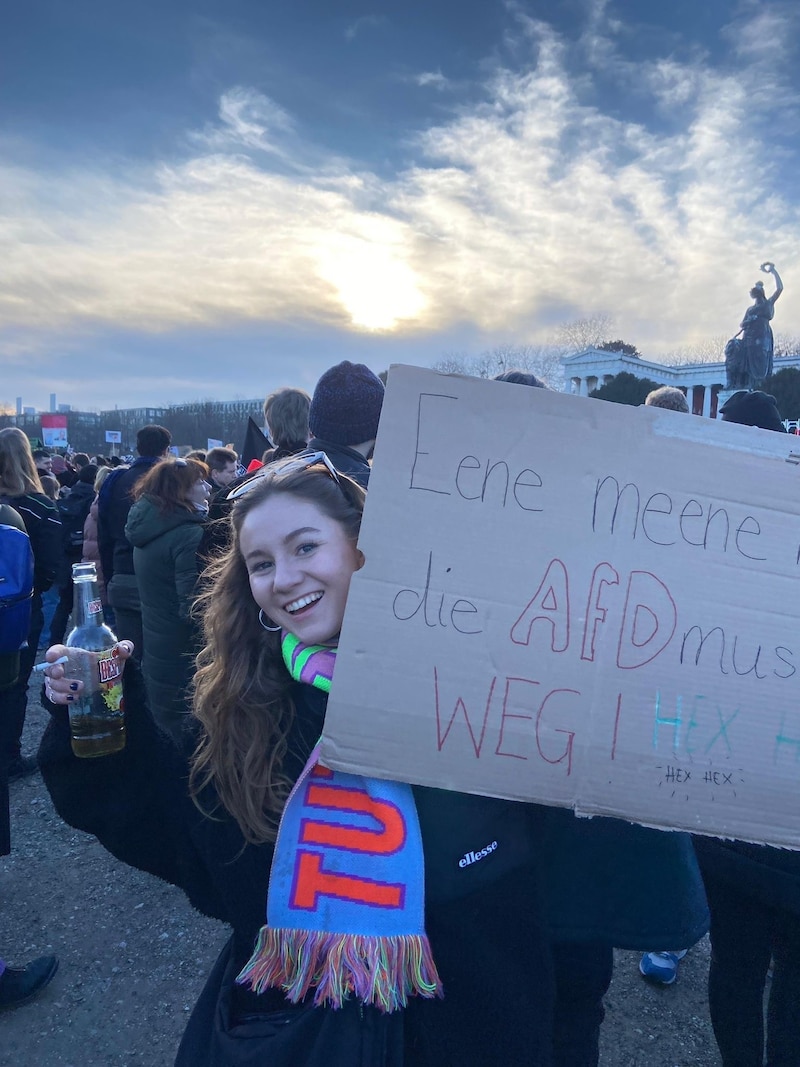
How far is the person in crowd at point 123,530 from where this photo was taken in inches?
187

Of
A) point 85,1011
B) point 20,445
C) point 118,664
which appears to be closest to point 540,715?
point 118,664

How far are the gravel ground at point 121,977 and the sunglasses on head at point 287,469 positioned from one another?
2335 millimetres

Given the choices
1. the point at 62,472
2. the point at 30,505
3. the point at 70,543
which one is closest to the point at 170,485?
the point at 30,505

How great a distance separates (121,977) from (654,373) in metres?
35.7

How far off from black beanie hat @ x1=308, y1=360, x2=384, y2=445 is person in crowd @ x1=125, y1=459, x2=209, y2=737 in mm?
1036

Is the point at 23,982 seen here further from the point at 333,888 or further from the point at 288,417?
the point at 288,417

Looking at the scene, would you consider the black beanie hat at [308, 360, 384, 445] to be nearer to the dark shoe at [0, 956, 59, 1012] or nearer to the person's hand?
the person's hand

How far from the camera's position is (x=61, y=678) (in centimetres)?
144

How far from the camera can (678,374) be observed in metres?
33.8

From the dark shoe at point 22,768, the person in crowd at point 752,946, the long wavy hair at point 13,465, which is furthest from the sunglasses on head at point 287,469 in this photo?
the dark shoe at point 22,768

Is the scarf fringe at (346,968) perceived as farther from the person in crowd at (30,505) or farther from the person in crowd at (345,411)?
the person in crowd at (30,505)

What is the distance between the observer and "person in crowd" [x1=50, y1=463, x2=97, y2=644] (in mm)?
7022

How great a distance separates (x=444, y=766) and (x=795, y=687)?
2.20ft

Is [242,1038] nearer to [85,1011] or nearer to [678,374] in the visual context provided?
[85,1011]
